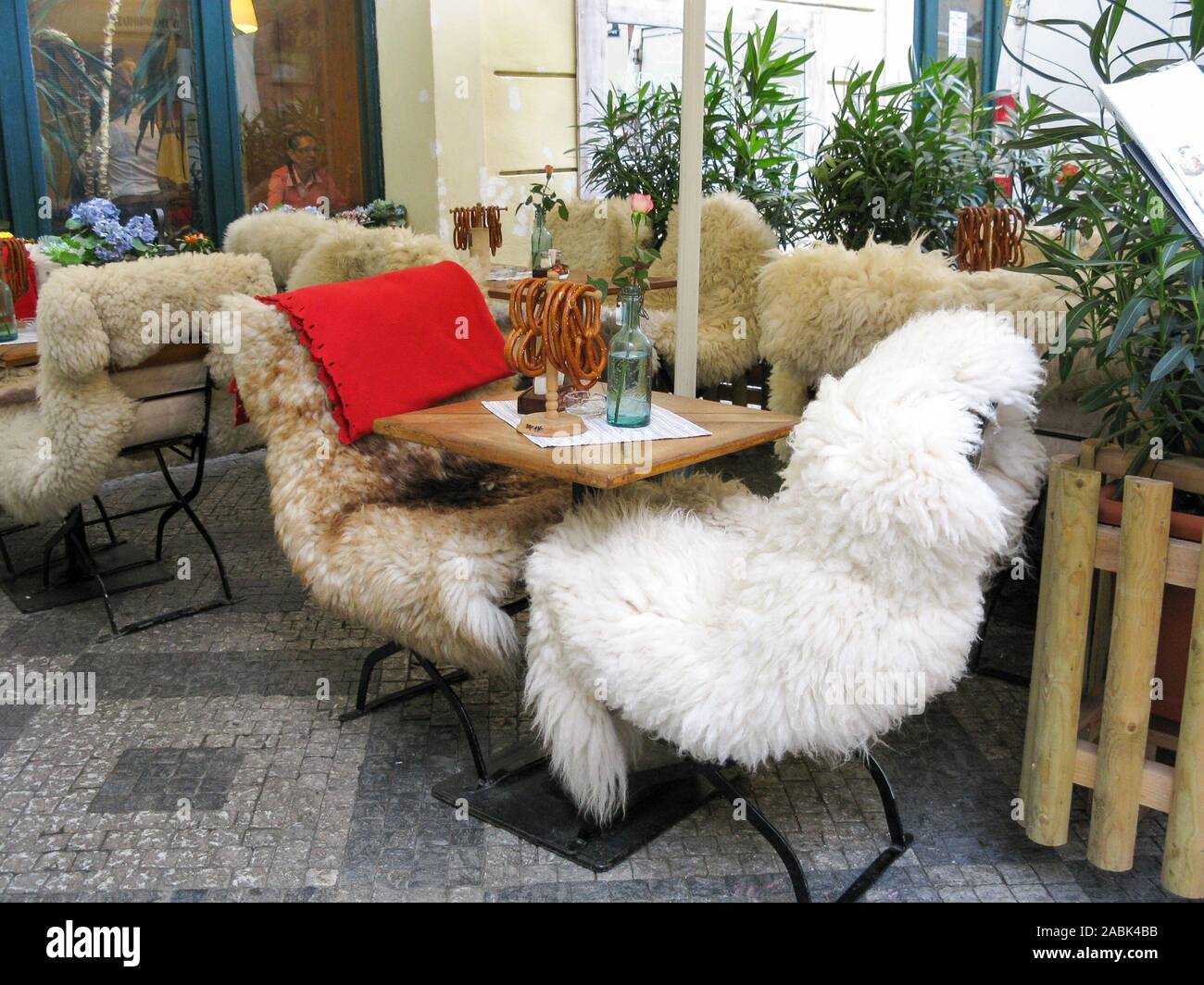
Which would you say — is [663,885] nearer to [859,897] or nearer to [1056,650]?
[859,897]

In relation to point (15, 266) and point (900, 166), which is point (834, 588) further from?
point (15, 266)

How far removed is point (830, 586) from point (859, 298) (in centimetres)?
165

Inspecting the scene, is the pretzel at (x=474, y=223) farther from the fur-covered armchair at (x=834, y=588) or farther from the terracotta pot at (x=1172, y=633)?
the terracotta pot at (x=1172, y=633)

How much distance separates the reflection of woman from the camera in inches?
229

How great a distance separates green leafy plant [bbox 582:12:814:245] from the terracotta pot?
3.44 metres

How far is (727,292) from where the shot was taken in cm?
486

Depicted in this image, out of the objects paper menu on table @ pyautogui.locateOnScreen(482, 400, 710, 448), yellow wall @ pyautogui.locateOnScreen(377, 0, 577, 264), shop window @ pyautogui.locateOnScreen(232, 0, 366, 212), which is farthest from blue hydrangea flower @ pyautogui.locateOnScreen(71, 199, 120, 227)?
paper menu on table @ pyautogui.locateOnScreen(482, 400, 710, 448)

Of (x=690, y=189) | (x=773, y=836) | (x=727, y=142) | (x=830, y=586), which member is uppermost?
(x=727, y=142)

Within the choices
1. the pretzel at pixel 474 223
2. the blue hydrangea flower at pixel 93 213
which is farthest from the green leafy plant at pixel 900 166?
the blue hydrangea flower at pixel 93 213

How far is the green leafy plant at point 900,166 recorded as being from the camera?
4.40m

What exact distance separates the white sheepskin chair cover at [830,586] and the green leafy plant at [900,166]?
2533 millimetres

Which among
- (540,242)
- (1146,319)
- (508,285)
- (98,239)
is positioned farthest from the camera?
(540,242)

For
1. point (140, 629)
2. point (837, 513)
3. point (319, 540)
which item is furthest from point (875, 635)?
point (140, 629)

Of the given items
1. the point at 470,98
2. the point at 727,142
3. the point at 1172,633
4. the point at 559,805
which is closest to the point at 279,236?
the point at 470,98
